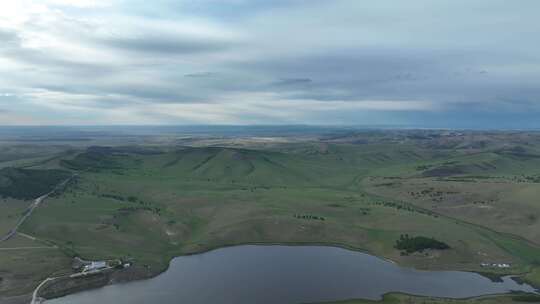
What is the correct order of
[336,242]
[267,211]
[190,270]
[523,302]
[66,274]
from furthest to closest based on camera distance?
[267,211]
[336,242]
[190,270]
[66,274]
[523,302]

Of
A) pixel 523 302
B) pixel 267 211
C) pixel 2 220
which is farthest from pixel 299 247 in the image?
pixel 2 220

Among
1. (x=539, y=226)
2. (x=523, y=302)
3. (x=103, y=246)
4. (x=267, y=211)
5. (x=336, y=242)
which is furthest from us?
(x=267, y=211)

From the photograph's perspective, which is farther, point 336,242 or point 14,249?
point 336,242

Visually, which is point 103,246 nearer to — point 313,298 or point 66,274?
point 66,274

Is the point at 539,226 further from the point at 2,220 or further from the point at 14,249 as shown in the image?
the point at 2,220

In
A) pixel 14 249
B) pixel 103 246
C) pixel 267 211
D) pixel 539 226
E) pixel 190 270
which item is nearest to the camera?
pixel 190 270

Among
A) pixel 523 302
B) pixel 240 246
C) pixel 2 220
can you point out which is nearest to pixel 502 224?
pixel 523 302
